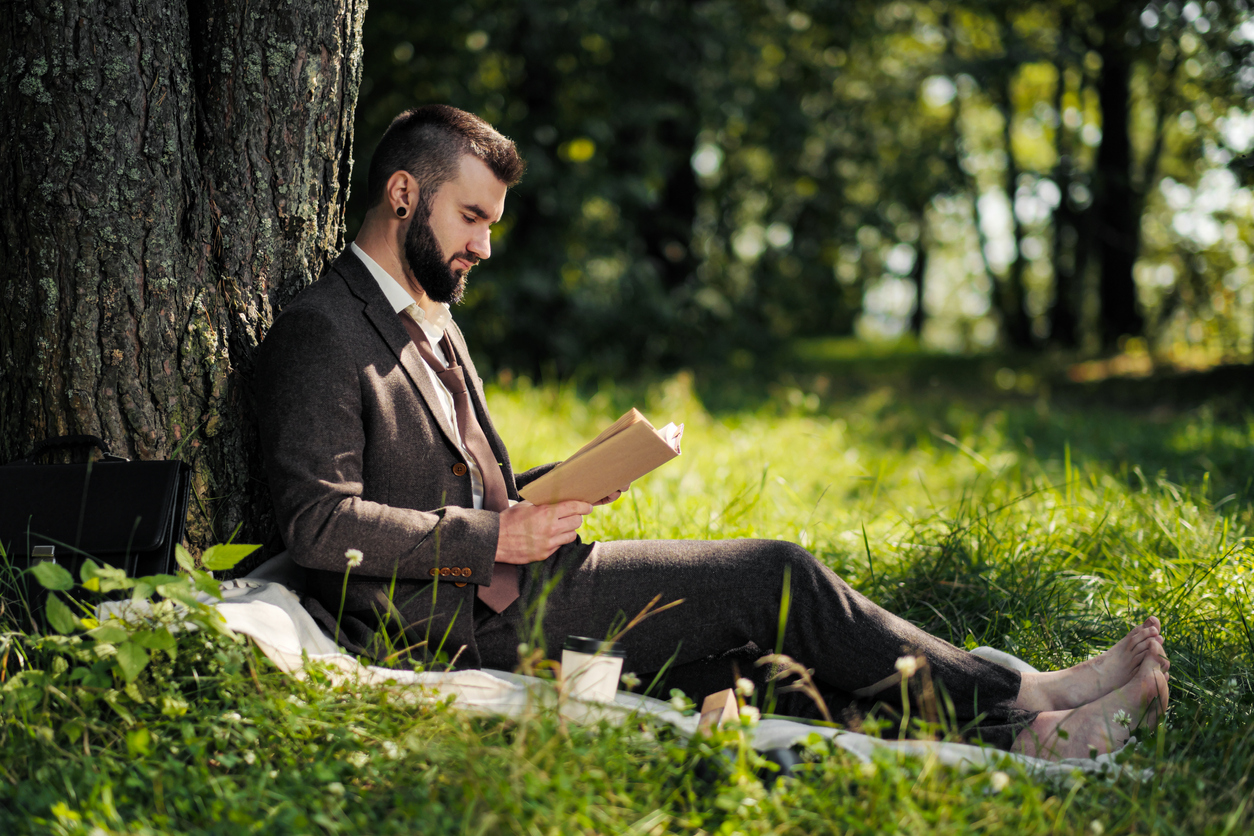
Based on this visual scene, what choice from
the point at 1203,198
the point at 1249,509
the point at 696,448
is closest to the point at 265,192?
the point at 696,448

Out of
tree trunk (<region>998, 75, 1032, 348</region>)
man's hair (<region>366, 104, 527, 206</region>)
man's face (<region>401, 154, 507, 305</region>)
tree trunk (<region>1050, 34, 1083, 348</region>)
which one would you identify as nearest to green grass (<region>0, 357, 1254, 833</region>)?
man's face (<region>401, 154, 507, 305</region>)

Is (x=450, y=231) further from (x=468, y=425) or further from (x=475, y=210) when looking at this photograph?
(x=468, y=425)

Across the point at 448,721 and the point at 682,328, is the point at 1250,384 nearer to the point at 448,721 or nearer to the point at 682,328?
the point at 682,328

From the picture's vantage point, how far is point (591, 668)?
2.22 meters

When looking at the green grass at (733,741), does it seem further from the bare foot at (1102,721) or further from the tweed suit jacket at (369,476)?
the tweed suit jacket at (369,476)

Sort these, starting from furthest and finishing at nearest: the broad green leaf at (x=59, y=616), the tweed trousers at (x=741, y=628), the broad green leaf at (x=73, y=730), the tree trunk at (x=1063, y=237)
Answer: the tree trunk at (x=1063, y=237) → the tweed trousers at (x=741, y=628) → the broad green leaf at (x=59, y=616) → the broad green leaf at (x=73, y=730)

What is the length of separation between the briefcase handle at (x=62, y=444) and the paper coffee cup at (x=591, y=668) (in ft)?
4.55

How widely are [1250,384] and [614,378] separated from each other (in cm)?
659

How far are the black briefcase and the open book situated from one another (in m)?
0.94

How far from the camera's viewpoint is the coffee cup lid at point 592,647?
2.22m

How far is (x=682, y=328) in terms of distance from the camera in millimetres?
11984

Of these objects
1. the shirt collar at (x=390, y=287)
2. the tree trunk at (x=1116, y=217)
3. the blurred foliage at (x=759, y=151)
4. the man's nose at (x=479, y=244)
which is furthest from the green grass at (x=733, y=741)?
the tree trunk at (x=1116, y=217)

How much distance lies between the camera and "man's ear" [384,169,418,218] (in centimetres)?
274

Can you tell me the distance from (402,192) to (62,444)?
1178 millimetres
